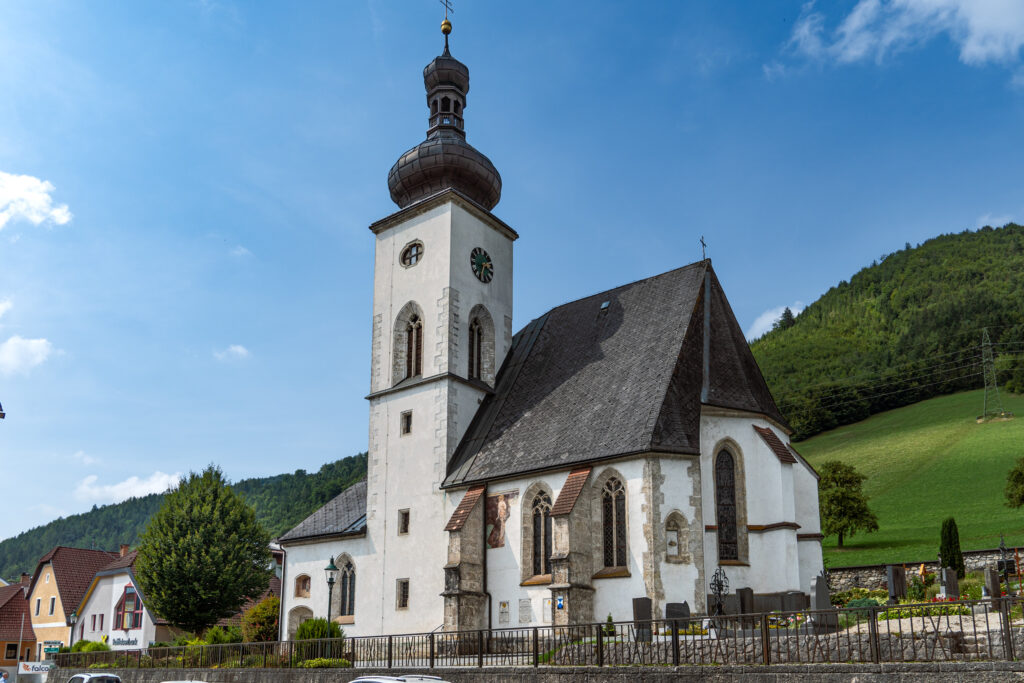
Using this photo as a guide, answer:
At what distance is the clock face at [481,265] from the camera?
32500 mm

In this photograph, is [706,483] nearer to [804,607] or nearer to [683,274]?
[804,607]

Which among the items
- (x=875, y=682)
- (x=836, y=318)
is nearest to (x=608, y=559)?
(x=875, y=682)

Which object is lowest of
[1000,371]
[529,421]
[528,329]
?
[529,421]

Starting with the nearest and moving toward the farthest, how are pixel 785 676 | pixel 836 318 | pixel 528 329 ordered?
pixel 785 676
pixel 528 329
pixel 836 318

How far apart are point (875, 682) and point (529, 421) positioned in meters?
16.9

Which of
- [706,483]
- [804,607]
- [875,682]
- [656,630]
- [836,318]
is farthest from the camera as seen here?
[836,318]

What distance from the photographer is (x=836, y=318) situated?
375ft

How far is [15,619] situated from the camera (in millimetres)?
54781

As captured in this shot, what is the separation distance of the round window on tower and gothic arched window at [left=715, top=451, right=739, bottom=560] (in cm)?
1356

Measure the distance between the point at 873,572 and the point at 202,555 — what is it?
88.3ft

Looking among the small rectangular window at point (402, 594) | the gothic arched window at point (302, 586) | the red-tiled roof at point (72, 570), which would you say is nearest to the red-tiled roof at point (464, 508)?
the small rectangular window at point (402, 594)

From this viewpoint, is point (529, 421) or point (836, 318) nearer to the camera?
point (529, 421)

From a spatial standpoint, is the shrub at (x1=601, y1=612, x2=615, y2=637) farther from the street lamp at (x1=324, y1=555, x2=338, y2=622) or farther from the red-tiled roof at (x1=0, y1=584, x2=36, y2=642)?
the red-tiled roof at (x1=0, y1=584, x2=36, y2=642)

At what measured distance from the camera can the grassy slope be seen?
42.9 meters
